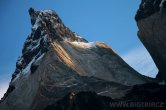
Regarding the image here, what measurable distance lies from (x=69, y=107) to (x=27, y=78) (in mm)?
44593

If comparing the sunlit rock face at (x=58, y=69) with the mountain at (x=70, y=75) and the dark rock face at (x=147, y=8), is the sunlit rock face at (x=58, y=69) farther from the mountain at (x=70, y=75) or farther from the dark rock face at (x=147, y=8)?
the dark rock face at (x=147, y=8)

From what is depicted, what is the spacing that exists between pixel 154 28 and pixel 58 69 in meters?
32.0

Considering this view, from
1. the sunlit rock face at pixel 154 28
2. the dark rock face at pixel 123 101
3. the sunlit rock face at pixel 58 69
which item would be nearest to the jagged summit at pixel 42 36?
the sunlit rock face at pixel 58 69

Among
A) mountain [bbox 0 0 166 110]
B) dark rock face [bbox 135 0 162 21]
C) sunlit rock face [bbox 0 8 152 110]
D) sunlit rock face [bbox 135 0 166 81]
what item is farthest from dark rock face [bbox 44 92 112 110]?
dark rock face [bbox 135 0 162 21]

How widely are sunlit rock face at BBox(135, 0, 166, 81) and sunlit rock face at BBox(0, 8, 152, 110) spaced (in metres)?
11.2

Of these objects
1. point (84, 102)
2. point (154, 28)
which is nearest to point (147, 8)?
point (154, 28)

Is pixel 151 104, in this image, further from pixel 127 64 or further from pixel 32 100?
pixel 127 64

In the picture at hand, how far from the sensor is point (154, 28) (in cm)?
10181

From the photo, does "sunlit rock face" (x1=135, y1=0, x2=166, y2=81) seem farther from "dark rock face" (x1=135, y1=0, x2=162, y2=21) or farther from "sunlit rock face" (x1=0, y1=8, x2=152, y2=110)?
"sunlit rock face" (x1=0, y1=8, x2=152, y2=110)

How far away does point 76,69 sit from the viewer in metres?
116

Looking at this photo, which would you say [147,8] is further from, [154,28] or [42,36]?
[42,36]

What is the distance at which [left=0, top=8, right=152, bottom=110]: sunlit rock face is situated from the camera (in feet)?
341

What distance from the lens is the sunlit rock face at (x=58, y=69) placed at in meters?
104

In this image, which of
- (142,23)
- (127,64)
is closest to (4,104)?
(127,64)
